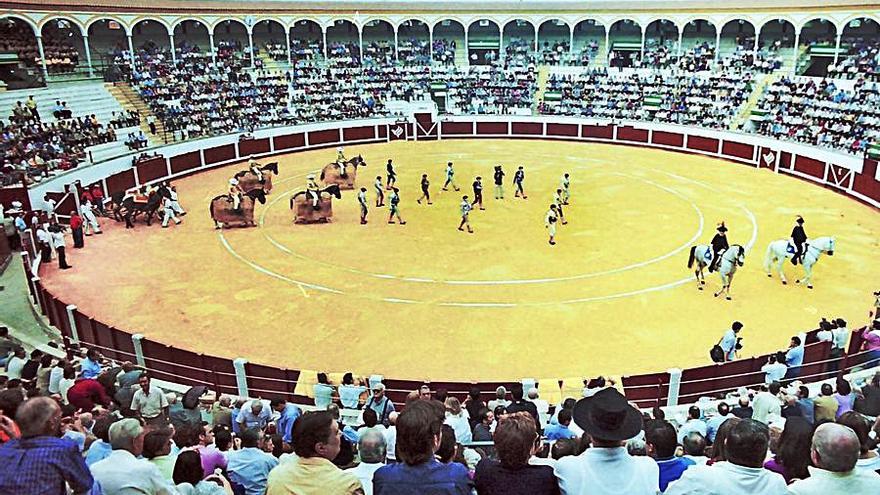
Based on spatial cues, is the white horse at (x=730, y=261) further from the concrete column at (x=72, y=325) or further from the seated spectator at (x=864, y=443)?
the concrete column at (x=72, y=325)

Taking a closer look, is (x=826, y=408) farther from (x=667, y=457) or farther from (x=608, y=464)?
(x=608, y=464)

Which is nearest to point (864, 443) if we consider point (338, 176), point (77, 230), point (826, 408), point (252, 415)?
point (826, 408)

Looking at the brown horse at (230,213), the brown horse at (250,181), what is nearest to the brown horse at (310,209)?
the brown horse at (230,213)

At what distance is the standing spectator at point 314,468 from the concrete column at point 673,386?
8405 millimetres

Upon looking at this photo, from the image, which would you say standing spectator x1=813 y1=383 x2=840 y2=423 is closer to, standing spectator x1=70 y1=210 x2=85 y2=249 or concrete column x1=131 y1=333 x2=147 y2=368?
concrete column x1=131 y1=333 x2=147 y2=368

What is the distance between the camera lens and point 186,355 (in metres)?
12.6

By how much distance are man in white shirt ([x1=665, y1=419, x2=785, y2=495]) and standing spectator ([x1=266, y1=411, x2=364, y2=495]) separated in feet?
6.72

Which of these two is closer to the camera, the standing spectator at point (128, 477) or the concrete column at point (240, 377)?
the standing spectator at point (128, 477)

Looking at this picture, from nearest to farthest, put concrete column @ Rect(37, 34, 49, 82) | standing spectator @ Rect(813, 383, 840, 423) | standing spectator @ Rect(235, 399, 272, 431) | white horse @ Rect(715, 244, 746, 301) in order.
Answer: standing spectator @ Rect(813, 383, 840, 423) < standing spectator @ Rect(235, 399, 272, 431) < white horse @ Rect(715, 244, 746, 301) < concrete column @ Rect(37, 34, 49, 82)

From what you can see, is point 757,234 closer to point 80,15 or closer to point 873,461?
point 873,461

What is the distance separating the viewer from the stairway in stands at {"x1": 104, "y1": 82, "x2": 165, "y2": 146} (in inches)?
1475

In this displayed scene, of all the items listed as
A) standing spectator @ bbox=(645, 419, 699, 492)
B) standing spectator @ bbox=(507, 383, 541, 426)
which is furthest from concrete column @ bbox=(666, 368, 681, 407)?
standing spectator @ bbox=(645, 419, 699, 492)

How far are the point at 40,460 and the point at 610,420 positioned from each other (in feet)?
12.2

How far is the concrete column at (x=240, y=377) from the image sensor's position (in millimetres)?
11891
